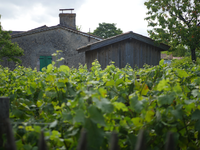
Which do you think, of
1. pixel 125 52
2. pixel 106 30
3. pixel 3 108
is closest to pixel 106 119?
pixel 3 108

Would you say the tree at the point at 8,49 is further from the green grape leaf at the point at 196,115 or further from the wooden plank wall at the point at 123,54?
the green grape leaf at the point at 196,115

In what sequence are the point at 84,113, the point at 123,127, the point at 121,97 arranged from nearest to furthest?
the point at 84,113 → the point at 123,127 → the point at 121,97

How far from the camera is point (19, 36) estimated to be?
60.5ft

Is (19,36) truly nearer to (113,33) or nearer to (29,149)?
(29,149)

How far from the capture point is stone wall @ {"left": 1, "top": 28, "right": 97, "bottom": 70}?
18.5 metres

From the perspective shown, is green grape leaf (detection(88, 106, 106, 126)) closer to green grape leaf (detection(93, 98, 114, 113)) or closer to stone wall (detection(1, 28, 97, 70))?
green grape leaf (detection(93, 98, 114, 113))

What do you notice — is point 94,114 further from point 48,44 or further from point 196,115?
point 48,44

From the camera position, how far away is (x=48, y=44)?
742 inches

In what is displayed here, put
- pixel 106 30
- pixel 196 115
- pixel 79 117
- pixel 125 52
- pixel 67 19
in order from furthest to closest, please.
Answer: pixel 106 30, pixel 67 19, pixel 125 52, pixel 196 115, pixel 79 117

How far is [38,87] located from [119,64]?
350 inches

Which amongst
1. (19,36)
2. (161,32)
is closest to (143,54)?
(161,32)

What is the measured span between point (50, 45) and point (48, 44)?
0.22 m

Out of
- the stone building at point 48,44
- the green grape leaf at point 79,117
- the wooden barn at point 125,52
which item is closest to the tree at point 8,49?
the stone building at point 48,44

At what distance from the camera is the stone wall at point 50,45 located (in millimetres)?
18547
